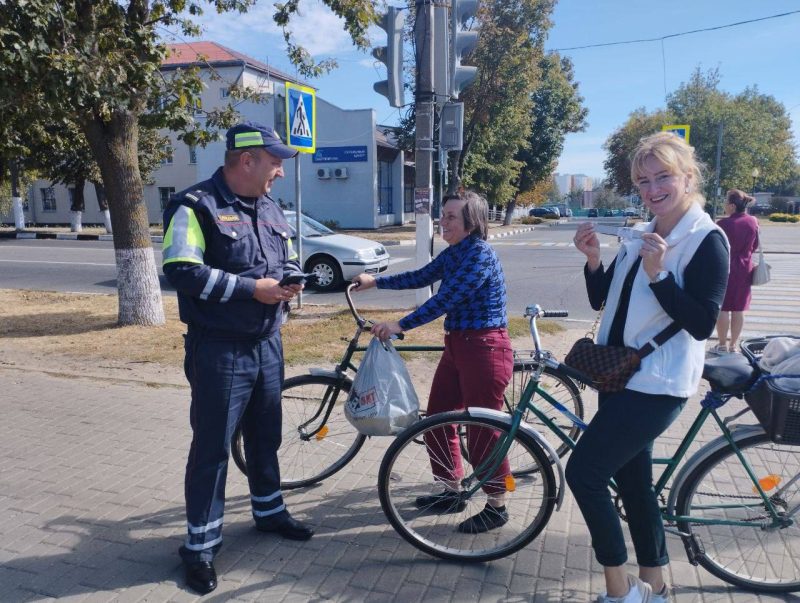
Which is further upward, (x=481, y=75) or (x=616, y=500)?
(x=481, y=75)

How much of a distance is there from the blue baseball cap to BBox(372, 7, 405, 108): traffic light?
494cm

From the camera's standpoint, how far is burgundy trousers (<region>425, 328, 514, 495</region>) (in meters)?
3.13

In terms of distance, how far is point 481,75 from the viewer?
86.2 ft

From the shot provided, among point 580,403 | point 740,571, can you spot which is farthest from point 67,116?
point 740,571

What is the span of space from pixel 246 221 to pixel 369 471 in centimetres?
192

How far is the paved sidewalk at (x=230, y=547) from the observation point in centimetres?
279

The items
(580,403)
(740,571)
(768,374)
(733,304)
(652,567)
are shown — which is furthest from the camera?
(733,304)

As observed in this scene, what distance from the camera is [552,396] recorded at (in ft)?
10.9

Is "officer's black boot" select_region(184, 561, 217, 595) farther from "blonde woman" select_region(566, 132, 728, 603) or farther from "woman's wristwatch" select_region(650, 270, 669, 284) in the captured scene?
"woman's wristwatch" select_region(650, 270, 669, 284)

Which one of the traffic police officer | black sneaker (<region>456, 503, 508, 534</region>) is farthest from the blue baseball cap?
black sneaker (<region>456, 503, 508, 534</region>)

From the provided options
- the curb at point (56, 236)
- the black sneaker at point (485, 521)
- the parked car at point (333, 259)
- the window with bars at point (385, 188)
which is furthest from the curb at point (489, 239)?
the black sneaker at point (485, 521)

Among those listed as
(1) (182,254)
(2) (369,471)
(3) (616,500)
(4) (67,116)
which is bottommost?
(2) (369,471)

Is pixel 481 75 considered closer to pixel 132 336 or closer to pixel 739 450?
pixel 132 336

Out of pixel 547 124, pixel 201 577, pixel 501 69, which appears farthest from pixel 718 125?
pixel 201 577
